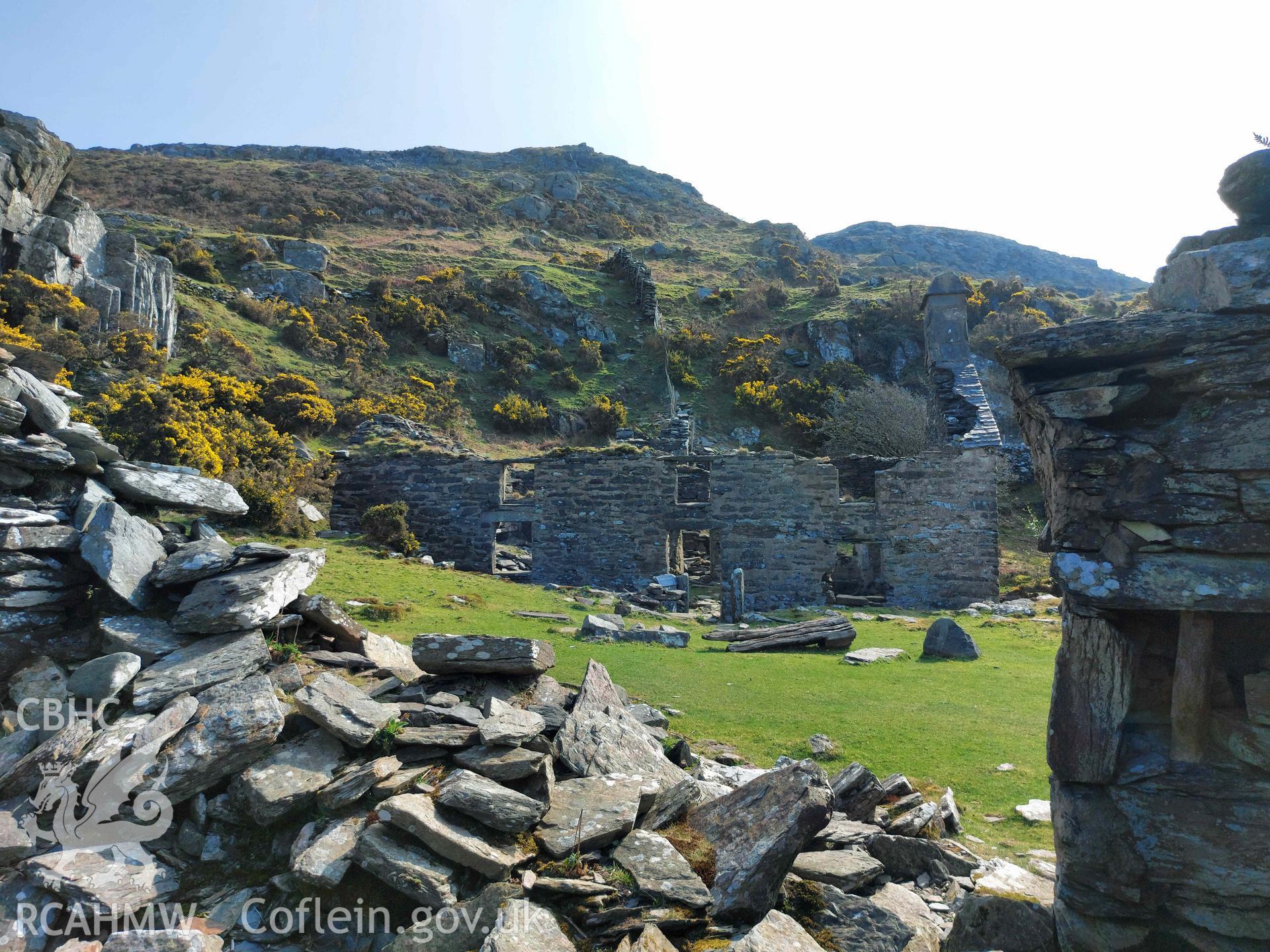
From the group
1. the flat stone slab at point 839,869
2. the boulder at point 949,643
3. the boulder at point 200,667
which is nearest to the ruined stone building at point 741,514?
the boulder at point 949,643

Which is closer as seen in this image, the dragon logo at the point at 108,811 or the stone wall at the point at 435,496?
the dragon logo at the point at 108,811

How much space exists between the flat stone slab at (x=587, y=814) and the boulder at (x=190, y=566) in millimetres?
3376

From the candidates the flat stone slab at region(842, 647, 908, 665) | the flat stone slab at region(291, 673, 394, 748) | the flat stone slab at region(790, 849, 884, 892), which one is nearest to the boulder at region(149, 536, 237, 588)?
the flat stone slab at region(291, 673, 394, 748)

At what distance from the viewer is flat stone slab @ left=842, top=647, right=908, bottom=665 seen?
10.6 metres

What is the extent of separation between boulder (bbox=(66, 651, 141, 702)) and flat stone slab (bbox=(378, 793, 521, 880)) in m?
2.30

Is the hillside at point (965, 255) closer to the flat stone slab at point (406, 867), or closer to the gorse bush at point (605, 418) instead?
the gorse bush at point (605, 418)

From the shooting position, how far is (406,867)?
12.9 ft

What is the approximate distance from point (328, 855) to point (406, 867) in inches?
20.5

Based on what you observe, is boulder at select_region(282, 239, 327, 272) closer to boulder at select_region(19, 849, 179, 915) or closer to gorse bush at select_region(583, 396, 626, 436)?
gorse bush at select_region(583, 396, 626, 436)

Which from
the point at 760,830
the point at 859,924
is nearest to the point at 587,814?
the point at 760,830

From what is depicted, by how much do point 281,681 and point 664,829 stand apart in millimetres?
3140

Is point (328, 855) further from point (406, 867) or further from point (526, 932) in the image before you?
point (526, 932)

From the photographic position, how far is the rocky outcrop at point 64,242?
837 inches

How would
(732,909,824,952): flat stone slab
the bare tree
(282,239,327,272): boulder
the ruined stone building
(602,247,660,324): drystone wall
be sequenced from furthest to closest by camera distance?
(602,247,660,324): drystone wall → (282,239,327,272): boulder → the bare tree → the ruined stone building → (732,909,824,952): flat stone slab
